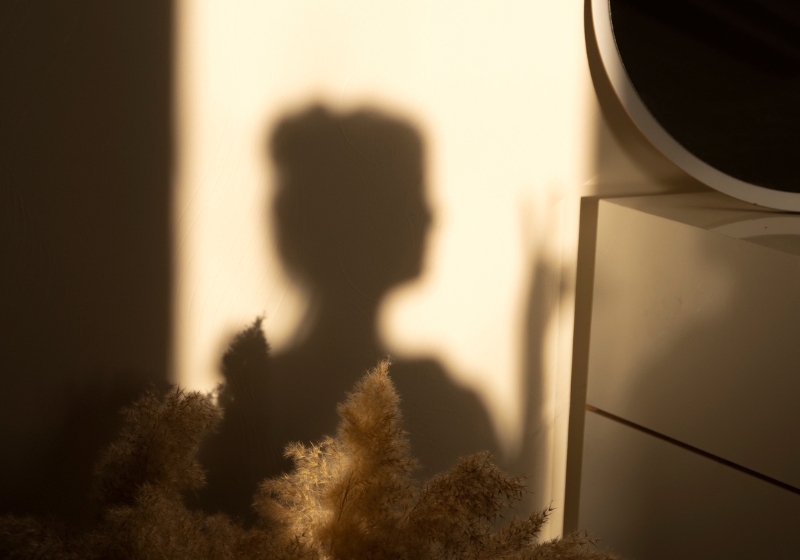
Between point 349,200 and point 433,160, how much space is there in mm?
115

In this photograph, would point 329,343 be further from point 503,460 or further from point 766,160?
point 766,160

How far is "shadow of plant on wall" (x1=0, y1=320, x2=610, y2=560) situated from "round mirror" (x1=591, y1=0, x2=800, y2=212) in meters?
0.50

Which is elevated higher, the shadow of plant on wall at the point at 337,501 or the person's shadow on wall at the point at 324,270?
the person's shadow on wall at the point at 324,270

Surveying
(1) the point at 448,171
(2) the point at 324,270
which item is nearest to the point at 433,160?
(1) the point at 448,171

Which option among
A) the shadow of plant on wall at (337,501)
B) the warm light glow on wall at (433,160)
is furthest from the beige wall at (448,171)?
the shadow of plant on wall at (337,501)

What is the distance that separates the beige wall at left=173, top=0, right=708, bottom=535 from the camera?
2.20 feet

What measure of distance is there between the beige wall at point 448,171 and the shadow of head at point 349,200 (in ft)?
0.05

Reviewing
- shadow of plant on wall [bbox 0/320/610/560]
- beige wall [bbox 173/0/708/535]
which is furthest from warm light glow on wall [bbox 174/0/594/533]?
shadow of plant on wall [bbox 0/320/610/560]

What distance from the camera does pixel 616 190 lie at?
863 millimetres

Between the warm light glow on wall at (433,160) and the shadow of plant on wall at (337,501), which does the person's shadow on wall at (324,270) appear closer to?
the warm light glow on wall at (433,160)

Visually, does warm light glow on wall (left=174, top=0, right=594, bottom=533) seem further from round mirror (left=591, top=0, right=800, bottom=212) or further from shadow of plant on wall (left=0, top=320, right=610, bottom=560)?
shadow of plant on wall (left=0, top=320, right=610, bottom=560)

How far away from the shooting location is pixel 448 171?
780 mm

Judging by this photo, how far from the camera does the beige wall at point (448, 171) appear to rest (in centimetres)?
67

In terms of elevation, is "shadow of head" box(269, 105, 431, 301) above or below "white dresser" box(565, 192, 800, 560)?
above
